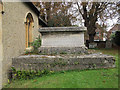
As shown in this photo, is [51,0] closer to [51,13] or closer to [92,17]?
[51,13]

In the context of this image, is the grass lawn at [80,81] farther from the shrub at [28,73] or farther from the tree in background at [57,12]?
the tree in background at [57,12]

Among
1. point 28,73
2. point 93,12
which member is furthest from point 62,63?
point 93,12

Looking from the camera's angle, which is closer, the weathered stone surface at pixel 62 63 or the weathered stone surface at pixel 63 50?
the weathered stone surface at pixel 62 63

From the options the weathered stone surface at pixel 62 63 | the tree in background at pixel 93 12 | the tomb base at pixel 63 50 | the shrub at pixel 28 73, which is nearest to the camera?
the shrub at pixel 28 73

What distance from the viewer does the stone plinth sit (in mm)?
4598

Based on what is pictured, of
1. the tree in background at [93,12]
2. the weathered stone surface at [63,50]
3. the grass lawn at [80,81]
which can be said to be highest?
the tree in background at [93,12]

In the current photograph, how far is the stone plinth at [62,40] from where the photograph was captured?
15.1ft

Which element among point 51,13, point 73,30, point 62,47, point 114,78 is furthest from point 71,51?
point 51,13

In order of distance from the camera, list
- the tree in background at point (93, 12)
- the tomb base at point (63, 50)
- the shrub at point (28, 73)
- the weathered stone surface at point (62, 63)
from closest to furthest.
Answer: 1. the shrub at point (28, 73)
2. the weathered stone surface at point (62, 63)
3. the tomb base at point (63, 50)
4. the tree in background at point (93, 12)

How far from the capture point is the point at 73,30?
4586 millimetres

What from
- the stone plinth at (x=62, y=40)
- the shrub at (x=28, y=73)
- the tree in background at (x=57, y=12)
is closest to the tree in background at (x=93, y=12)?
the tree in background at (x=57, y=12)

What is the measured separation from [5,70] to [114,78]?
4235 millimetres

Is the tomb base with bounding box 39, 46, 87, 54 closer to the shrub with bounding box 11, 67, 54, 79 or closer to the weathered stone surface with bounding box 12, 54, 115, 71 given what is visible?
the weathered stone surface with bounding box 12, 54, 115, 71

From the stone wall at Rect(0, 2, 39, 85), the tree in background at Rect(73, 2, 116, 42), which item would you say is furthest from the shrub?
the tree in background at Rect(73, 2, 116, 42)
